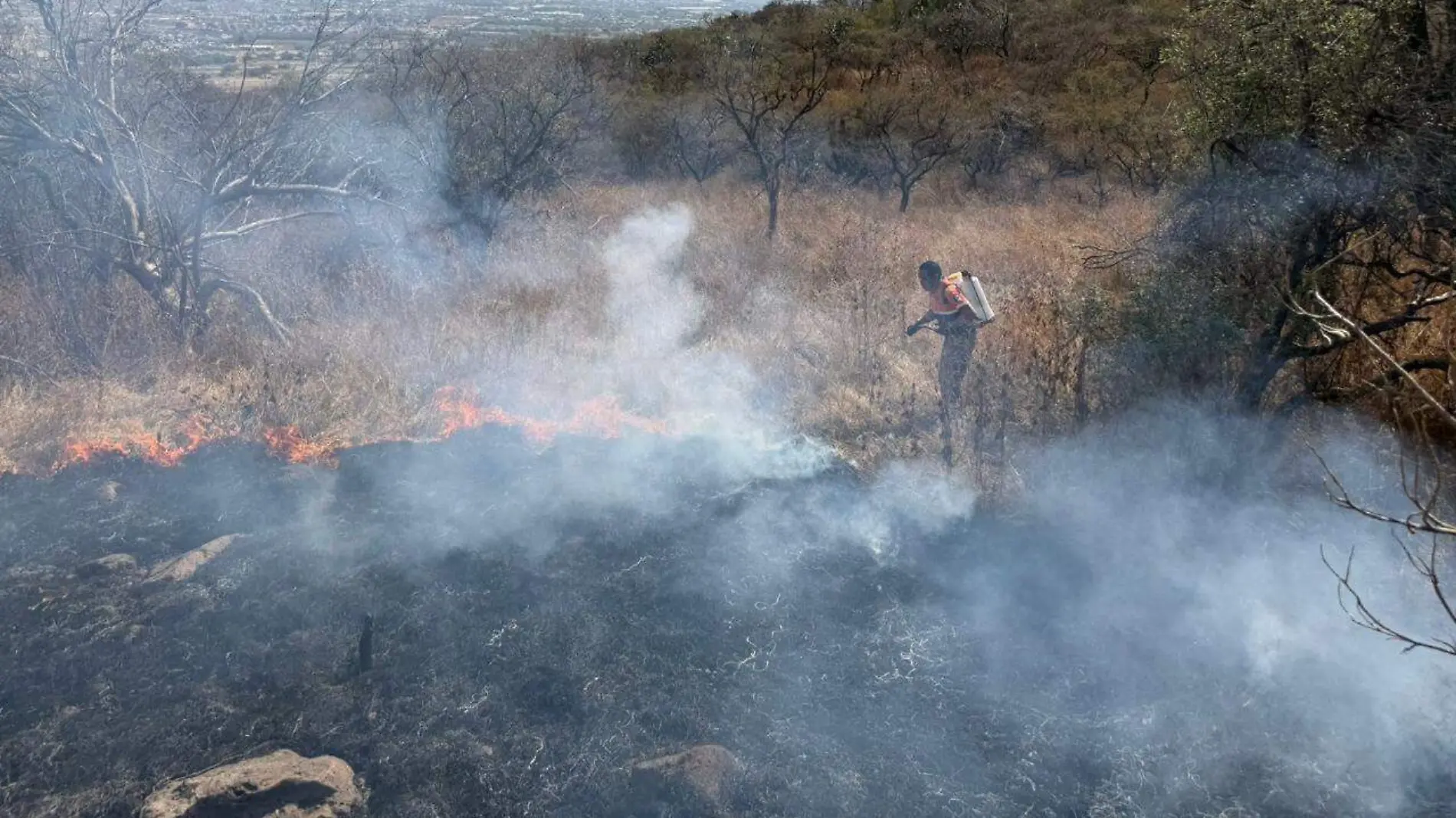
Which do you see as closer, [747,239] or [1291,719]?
[1291,719]

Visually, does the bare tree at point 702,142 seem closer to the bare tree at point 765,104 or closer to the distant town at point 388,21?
the bare tree at point 765,104

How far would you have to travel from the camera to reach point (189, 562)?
17.2 ft

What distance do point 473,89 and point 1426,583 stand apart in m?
12.0

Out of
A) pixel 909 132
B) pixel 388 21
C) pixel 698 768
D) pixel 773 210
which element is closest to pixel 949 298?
pixel 698 768

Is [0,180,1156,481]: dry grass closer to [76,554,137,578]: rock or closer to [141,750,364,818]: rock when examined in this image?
[76,554,137,578]: rock

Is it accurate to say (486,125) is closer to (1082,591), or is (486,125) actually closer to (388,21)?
(388,21)

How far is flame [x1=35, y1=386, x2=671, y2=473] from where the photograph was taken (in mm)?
6445

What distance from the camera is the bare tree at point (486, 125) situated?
10836 millimetres

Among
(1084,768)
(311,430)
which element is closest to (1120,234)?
(1084,768)

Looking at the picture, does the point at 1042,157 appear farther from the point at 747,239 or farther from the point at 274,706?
the point at 274,706

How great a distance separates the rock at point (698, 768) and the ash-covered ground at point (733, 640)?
0.27 ft

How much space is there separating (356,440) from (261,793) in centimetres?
365

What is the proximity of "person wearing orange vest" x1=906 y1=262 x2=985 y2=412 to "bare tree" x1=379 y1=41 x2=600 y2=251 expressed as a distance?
6.57 metres

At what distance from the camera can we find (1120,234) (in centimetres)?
920
